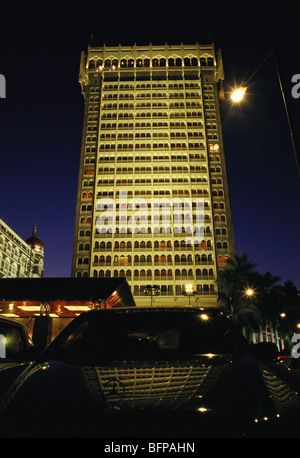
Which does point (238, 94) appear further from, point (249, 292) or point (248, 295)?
point (248, 295)

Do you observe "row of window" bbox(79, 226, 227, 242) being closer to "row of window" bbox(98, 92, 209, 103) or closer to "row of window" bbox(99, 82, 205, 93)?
"row of window" bbox(98, 92, 209, 103)

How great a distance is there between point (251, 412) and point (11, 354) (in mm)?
3664

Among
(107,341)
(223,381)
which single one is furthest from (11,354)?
(223,381)

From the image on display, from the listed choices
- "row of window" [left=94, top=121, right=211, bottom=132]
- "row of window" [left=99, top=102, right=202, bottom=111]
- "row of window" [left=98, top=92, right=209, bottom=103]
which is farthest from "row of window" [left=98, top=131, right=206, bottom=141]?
"row of window" [left=98, top=92, right=209, bottom=103]

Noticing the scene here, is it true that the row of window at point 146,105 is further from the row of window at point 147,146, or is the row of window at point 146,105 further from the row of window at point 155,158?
the row of window at point 155,158

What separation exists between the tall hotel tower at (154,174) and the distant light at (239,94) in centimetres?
4787

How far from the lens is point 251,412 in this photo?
1.28 metres

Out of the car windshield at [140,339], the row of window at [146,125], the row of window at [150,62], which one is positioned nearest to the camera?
the car windshield at [140,339]

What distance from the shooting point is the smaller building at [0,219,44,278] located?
254ft

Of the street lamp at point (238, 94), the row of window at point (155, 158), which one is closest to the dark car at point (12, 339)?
the street lamp at point (238, 94)

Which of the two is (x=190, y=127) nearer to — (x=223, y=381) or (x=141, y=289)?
(x=141, y=289)

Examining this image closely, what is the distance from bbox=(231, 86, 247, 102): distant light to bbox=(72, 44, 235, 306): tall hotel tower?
47871 mm

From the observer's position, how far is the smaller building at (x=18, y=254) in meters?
77.3

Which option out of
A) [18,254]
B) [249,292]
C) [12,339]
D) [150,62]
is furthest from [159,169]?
[12,339]
